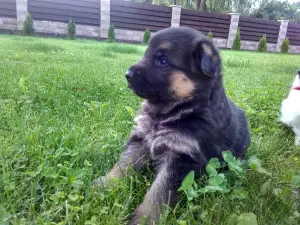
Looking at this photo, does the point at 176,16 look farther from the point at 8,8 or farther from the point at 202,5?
the point at 8,8

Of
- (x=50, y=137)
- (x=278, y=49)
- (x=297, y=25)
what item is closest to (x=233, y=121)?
(x=50, y=137)

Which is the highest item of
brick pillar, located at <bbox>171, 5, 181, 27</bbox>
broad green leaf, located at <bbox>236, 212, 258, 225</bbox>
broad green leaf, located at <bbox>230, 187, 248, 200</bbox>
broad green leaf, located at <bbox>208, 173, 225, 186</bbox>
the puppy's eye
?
brick pillar, located at <bbox>171, 5, 181, 27</bbox>

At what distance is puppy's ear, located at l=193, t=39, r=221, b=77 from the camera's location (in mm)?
2193

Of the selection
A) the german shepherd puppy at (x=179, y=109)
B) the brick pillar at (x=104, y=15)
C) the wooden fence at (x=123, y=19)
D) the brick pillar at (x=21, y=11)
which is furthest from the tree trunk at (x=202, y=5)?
the german shepherd puppy at (x=179, y=109)

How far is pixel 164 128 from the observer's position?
2.21m

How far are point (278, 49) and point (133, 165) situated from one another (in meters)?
25.4

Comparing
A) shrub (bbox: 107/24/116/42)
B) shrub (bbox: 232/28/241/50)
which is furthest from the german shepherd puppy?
shrub (bbox: 232/28/241/50)

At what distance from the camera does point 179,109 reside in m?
2.26

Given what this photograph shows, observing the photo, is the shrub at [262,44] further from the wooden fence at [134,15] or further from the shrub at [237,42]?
the wooden fence at [134,15]

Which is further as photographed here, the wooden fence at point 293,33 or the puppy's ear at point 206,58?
the wooden fence at point 293,33

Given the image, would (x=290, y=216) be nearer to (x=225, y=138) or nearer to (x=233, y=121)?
(x=225, y=138)

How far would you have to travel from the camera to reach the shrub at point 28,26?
17.0 meters

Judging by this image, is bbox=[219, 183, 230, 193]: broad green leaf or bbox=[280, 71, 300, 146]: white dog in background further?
bbox=[280, 71, 300, 146]: white dog in background

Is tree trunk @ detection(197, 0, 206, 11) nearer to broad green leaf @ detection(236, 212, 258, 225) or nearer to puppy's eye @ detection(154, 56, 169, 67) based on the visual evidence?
puppy's eye @ detection(154, 56, 169, 67)
